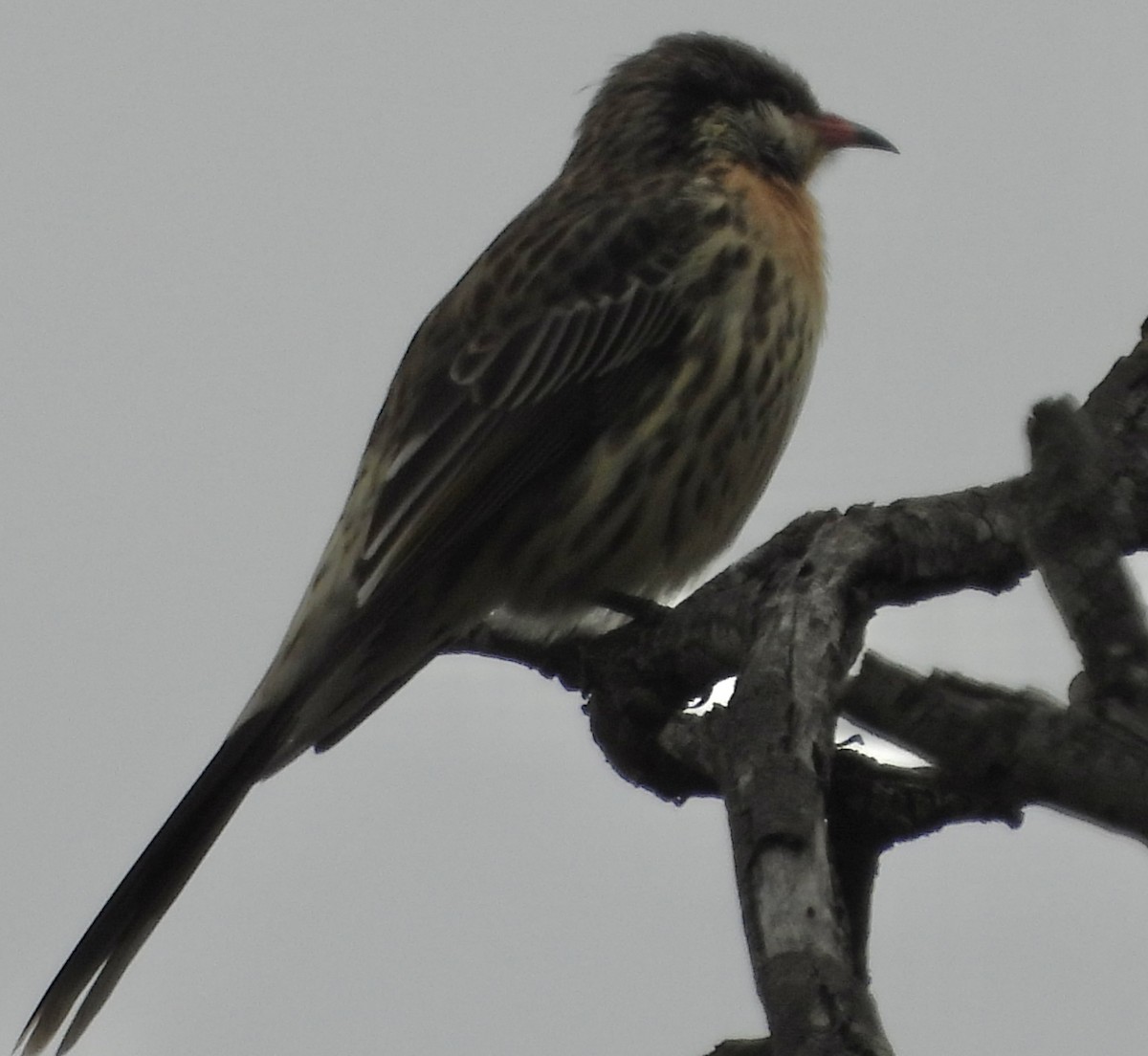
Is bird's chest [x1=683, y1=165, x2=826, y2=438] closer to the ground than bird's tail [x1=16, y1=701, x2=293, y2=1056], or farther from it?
farther from it

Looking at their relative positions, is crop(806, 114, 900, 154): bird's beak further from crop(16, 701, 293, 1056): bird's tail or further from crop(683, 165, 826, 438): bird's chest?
crop(16, 701, 293, 1056): bird's tail

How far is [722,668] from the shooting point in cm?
488

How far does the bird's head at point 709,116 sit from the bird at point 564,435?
0.28m

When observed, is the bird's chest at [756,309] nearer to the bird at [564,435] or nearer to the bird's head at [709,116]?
the bird at [564,435]

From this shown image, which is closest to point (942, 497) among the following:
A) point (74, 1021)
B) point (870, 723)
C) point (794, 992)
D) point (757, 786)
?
point (870, 723)

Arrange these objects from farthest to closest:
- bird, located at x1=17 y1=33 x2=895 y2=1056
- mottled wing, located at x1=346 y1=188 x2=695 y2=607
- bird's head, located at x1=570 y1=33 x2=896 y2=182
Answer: bird's head, located at x1=570 y1=33 x2=896 y2=182 → mottled wing, located at x1=346 y1=188 x2=695 y2=607 → bird, located at x1=17 y1=33 x2=895 y2=1056

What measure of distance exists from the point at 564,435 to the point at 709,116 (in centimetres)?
203

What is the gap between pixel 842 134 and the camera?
27.8ft

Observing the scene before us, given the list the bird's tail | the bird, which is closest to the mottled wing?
the bird

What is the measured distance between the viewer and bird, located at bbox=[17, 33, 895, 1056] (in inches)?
255

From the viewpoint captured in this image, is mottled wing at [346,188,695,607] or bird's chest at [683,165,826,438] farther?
bird's chest at [683,165,826,438]

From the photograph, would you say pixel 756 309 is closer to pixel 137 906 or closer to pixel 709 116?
pixel 709 116

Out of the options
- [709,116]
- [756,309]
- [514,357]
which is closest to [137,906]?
[514,357]

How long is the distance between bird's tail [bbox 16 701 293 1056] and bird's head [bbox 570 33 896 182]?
3.44 meters
